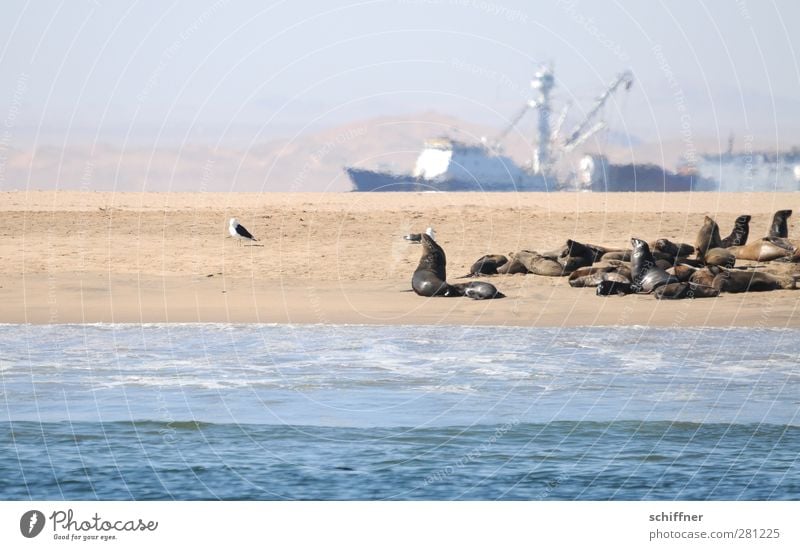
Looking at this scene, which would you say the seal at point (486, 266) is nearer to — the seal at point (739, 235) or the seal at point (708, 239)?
the seal at point (708, 239)

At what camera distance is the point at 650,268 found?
2397cm

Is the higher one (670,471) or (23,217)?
(23,217)

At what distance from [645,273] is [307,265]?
710 centimetres

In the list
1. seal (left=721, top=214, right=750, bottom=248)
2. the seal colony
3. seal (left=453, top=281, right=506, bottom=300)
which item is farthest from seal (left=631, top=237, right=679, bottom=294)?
seal (left=721, top=214, right=750, bottom=248)

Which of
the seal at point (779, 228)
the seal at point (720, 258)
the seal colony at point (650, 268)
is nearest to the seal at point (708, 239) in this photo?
the seal colony at point (650, 268)

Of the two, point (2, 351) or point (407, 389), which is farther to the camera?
point (2, 351)

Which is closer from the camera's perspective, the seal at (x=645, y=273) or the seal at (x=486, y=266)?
the seal at (x=645, y=273)

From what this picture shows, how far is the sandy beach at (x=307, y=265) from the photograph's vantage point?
21828 millimetres

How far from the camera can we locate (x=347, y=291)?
950 inches

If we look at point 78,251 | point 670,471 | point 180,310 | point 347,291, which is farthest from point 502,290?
point 670,471

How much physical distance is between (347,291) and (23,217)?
13.8 m

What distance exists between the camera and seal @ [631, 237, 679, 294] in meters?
23.4

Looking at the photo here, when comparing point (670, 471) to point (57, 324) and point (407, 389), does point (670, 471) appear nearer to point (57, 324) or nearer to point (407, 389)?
point (407, 389)

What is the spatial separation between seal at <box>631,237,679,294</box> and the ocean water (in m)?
3.32
